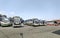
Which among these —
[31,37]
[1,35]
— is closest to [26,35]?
[31,37]

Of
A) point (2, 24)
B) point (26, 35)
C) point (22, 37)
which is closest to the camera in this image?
point (22, 37)

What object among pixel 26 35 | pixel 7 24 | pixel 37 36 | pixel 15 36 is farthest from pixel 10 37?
pixel 7 24

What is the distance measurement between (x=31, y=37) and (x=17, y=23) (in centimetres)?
789

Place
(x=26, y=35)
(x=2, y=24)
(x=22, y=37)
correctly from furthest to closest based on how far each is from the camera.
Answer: (x=2, y=24)
(x=26, y=35)
(x=22, y=37)

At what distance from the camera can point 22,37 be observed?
1294 centimetres

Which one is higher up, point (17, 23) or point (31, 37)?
point (17, 23)

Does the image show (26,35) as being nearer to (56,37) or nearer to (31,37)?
(31,37)

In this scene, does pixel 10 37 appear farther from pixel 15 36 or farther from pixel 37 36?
pixel 37 36

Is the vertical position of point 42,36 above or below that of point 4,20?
below

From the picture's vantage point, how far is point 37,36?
1369cm

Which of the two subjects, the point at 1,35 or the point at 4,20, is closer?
the point at 1,35

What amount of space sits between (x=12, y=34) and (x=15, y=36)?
0.71 m

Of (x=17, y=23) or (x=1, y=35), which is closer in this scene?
(x=1, y=35)

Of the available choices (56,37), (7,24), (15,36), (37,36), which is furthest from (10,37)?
(7,24)
